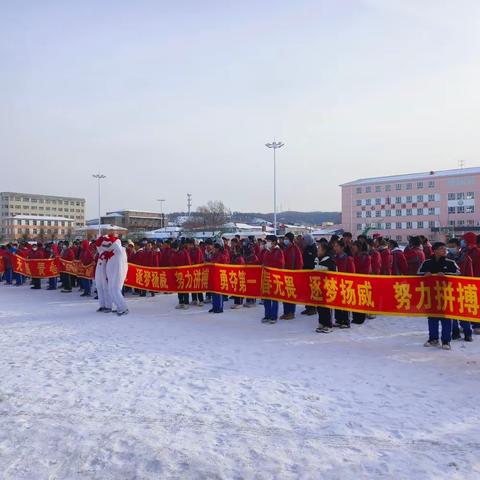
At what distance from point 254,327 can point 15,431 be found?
5.55 meters

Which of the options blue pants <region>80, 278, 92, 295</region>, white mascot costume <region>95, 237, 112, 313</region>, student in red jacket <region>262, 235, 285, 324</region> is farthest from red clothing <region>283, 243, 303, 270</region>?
blue pants <region>80, 278, 92, 295</region>

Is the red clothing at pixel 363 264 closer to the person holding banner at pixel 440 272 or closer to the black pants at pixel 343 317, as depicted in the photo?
the black pants at pixel 343 317

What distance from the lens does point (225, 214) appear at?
86875 millimetres

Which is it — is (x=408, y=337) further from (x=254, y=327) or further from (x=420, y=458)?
(x=420, y=458)

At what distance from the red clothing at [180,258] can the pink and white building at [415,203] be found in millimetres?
57298

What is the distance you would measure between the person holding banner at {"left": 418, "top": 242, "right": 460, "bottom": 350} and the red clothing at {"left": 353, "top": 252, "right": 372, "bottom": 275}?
174 centimetres

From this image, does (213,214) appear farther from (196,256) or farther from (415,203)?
(196,256)

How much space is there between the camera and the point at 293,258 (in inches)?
418

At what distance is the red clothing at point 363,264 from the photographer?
31.4 ft

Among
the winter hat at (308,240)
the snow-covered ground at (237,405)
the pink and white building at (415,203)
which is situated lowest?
→ the snow-covered ground at (237,405)

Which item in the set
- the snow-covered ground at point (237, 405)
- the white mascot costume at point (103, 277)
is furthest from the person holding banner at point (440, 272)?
the white mascot costume at point (103, 277)

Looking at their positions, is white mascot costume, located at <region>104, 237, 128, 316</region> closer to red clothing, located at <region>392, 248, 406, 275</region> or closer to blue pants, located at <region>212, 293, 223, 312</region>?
blue pants, located at <region>212, 293, 223, 312</region>

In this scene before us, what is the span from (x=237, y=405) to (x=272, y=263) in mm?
5476

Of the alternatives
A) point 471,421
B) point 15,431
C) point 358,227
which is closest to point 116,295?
point 15,431
